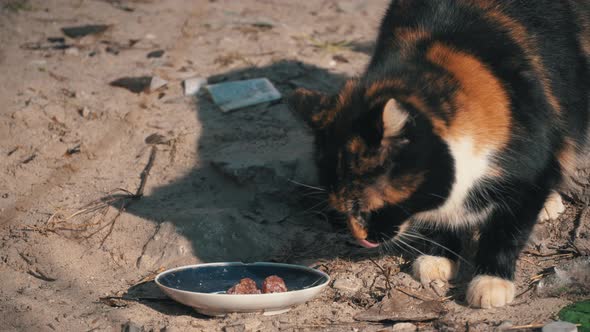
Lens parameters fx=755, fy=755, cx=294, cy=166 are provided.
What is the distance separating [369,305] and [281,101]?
2.19m

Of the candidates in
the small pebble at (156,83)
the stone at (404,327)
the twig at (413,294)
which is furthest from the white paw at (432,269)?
the small pebble at (156,83)

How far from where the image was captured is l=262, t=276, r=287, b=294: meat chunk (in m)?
3.37

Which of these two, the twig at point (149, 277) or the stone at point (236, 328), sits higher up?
the stone at point (236, 328)

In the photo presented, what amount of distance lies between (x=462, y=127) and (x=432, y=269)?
0.86 meters

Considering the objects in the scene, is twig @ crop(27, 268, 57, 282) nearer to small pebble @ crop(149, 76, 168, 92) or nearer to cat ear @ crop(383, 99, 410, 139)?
cat ear @ crop(383, 99, 410, 139)

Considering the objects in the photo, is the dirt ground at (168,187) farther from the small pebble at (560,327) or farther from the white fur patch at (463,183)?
the white fur patch at (463,183)

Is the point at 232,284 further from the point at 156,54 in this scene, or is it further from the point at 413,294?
the point at 156,54

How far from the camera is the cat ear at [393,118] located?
2762 mm

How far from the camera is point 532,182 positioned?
339 cm

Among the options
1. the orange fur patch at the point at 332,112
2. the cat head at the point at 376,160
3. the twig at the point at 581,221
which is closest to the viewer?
the cat head at the point at 376,160

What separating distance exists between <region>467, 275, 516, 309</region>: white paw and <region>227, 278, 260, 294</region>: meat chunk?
981 millimetres

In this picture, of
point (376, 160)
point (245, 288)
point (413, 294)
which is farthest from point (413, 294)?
point (376, 160)

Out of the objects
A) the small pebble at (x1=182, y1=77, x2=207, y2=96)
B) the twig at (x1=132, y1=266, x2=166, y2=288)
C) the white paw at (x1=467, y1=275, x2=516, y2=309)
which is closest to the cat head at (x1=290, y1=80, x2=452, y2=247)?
the white paw at (x1=467, y1=275, x2=516, y2=309)

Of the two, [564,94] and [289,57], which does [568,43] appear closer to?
[564,94]
